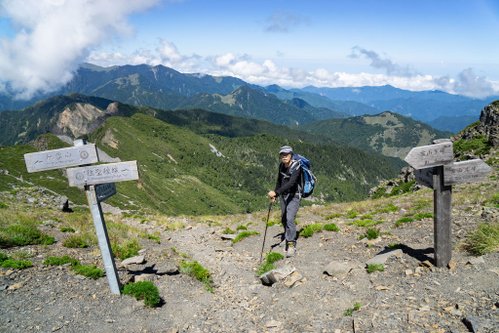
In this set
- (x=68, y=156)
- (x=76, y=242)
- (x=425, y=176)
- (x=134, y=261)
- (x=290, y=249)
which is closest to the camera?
(x=68, y=156)

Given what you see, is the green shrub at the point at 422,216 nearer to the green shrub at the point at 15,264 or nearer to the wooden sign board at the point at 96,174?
the wooden sign board at the point at 96,174

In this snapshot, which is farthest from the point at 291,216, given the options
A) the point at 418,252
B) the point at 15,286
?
the point at 15,286

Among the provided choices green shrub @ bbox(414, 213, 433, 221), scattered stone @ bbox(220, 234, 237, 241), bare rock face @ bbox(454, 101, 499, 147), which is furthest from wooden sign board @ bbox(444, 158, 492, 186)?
bare rock face @ bbox(454, 101, 499, 147)

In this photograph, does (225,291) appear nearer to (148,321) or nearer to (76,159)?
(148,321)

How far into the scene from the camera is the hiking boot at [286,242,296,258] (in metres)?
13.0

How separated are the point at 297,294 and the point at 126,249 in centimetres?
763

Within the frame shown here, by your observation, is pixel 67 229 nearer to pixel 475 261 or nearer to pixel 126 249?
pixel 126 249

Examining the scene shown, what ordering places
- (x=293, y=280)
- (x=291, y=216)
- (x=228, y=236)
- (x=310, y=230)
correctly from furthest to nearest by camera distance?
(x=228, y=236), (x=310, y=230), (x=291, y=216), (x=293, y=280)

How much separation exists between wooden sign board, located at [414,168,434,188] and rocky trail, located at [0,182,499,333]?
7.50 feet

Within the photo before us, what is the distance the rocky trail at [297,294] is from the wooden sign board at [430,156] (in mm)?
2859

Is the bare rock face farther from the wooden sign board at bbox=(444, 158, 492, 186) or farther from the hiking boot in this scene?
the wooden sign board at bbox=(444, 158, 492, 186)

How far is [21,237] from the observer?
12789 mm

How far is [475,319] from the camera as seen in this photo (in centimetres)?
645

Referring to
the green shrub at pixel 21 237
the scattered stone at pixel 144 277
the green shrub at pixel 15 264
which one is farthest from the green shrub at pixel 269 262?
the green shrub at pixel 21 237
